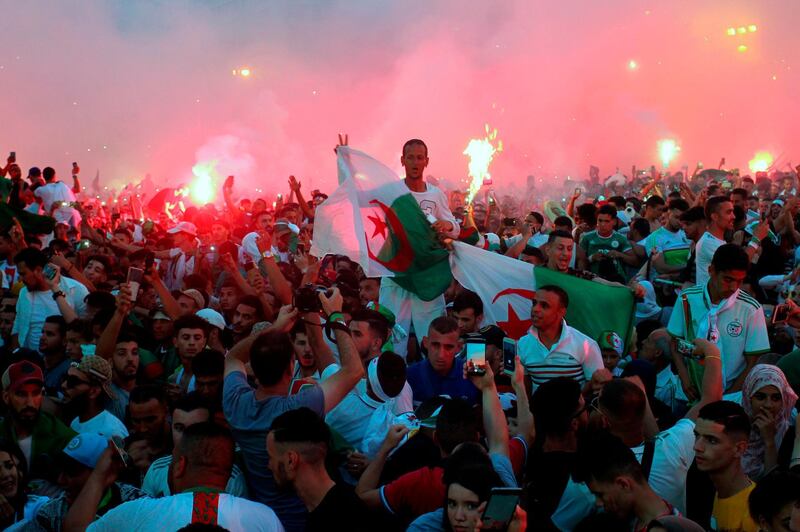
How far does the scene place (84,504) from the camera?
4340 millimetres

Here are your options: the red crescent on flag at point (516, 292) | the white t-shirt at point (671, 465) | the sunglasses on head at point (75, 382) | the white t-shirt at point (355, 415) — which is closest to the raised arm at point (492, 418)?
the white t-shirt at point (671, 465)

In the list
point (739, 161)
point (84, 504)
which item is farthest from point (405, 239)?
point (739, 161)

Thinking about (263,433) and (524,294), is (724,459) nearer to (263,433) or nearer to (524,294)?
(263,433)

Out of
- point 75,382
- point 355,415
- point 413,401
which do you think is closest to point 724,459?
point 355,415

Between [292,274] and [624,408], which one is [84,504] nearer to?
[624,408]

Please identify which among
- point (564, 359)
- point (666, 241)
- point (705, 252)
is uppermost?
point (666, 241)

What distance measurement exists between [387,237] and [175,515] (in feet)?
14.4

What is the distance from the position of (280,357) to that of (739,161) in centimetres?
3402

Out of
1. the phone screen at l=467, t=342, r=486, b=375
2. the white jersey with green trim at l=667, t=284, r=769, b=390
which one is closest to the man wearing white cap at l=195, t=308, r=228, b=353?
the phone screen at l=467, t=342, r=486, b=375

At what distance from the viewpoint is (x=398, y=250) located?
7867mm

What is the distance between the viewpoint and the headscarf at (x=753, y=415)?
5043 mm

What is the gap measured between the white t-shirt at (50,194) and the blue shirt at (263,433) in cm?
1145

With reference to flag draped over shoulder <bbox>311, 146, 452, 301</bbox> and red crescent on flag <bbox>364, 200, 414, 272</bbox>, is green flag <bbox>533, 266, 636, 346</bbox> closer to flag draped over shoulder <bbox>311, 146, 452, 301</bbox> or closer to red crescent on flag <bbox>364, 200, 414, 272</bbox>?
flag draped over shoulder <bbox>311, 146, 452, 301</bbox>

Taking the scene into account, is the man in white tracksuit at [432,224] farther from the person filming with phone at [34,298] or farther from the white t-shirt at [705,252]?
the person filming with phone at [34,298]
